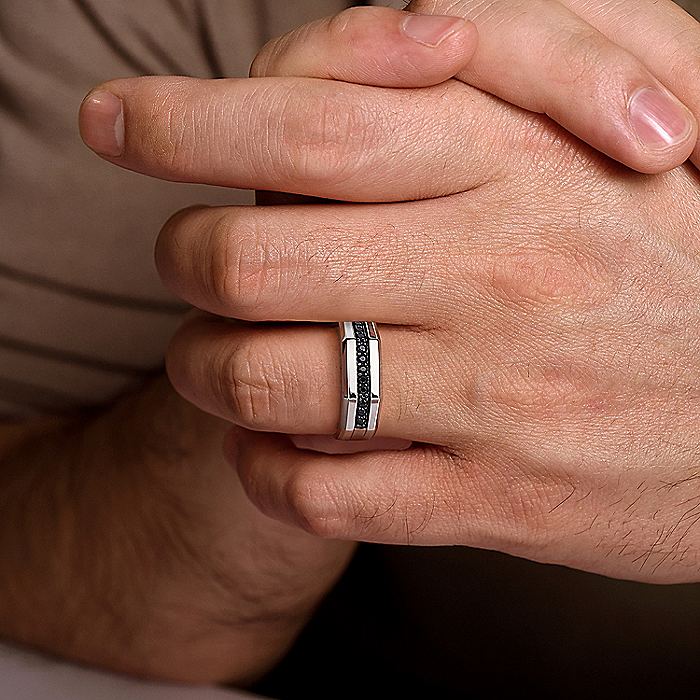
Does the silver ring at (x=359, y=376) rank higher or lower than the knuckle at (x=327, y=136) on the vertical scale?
lower

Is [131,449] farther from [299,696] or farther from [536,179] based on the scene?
[536,179]

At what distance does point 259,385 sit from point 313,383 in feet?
0.11

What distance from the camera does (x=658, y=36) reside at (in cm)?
61

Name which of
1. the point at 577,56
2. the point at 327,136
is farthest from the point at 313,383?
the point at 577,56

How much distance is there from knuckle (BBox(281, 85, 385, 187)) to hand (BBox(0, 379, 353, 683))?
1.31 ft

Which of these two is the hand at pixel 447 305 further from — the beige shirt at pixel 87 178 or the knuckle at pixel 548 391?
the beige shirt at pixel 87 178

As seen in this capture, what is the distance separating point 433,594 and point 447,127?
0.62m

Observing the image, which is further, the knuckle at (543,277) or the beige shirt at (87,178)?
the beige shirt at (87,178)

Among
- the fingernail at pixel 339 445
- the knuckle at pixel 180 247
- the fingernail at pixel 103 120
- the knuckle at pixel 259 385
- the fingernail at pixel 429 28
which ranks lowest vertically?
the fingernail at pixel 339 445

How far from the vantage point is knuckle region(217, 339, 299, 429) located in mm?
594

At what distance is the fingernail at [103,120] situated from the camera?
0.58 metres

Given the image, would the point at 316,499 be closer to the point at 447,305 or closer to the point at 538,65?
the point at 447,305

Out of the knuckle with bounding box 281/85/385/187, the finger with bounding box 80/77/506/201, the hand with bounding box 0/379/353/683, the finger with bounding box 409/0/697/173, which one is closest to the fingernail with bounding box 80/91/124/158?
the finger with bounding box 80/77/506/201

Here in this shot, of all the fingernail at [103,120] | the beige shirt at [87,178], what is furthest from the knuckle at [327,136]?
the beige shirt at [87,178]
